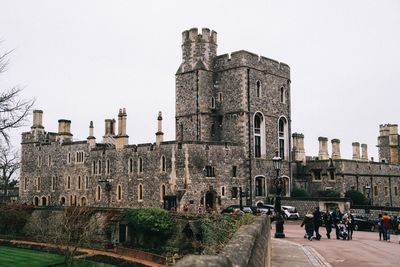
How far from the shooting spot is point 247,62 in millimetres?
42000

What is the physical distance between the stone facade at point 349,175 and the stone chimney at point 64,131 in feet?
75.5

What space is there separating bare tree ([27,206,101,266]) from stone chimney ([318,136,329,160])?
24.3m

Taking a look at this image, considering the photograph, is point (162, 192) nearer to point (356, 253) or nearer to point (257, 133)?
point (257, 133)

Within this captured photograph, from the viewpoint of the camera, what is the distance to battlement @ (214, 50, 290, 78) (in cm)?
4194

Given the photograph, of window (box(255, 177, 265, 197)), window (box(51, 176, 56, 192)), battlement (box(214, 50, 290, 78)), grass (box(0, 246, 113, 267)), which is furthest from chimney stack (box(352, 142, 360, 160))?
grass (box(0, 246, 113, 267))

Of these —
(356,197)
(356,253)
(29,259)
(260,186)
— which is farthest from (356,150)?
(356,253)

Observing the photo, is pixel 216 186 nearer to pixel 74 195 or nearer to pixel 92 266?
pixel 92 266

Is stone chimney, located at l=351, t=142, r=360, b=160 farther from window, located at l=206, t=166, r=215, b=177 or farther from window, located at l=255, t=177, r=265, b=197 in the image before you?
window, located at l=206, t=166, r=215, b=177

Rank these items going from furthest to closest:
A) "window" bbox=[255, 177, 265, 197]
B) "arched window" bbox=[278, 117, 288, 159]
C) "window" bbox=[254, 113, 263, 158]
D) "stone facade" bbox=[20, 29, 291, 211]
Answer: "arched window" bbox=[278, 117, 288, 159] → "window" bbox=[254, 113, 263, 158] → "window" bbox=[255, 177, 265, 197] → "stone facade" bbox=[20, 29, 291, 211]

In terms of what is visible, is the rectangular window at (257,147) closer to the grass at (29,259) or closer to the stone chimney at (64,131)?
the grass at (29,259)

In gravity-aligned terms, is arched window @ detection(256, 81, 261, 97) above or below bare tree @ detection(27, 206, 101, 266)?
above

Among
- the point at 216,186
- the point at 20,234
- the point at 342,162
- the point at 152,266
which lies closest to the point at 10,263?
the point at 152,266

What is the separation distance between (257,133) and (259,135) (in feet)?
0.91

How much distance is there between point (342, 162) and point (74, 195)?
2612cm
